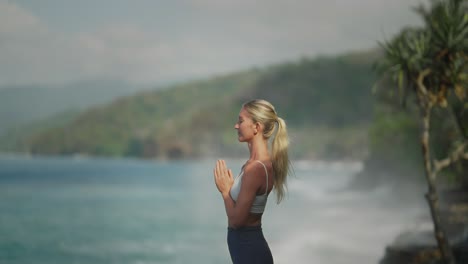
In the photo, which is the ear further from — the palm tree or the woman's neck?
the palm tree

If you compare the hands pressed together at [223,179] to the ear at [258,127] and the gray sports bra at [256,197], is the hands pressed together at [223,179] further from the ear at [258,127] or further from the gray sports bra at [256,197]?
the ear at [258,127]

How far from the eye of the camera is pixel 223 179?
12.0 feet

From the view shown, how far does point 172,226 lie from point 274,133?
45.2 meters

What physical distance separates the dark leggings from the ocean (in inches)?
836

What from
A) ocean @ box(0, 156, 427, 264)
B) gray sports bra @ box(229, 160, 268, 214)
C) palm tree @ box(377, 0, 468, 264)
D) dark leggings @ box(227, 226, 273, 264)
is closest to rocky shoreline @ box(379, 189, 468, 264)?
palm tree @ box(377, 0, 468, 264)

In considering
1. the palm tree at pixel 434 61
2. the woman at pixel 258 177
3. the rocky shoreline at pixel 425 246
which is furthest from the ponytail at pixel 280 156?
the rocky shoreline at pixel 425 246

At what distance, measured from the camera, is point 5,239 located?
40.8m

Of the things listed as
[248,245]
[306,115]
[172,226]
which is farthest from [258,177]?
[306,115]

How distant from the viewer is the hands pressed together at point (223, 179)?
3.65 m

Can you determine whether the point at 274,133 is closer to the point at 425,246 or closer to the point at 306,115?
the point at 425,246

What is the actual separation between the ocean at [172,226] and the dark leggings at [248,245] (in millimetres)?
21247

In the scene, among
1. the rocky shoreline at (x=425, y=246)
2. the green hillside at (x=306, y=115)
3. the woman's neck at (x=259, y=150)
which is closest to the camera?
the woman's neck at (x=259, y=150)

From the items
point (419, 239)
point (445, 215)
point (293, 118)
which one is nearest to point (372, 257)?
point (445, 215)

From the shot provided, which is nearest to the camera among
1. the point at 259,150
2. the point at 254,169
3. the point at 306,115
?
the point at 254,169
